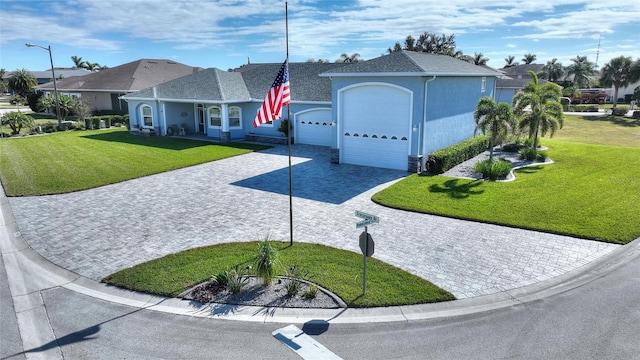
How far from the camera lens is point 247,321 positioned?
8.10 m

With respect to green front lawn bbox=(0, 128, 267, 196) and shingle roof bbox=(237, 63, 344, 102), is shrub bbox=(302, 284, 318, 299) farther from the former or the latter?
shingle roof bbox=(237, 63, 344, 102)

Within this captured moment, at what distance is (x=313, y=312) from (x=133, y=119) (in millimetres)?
30751

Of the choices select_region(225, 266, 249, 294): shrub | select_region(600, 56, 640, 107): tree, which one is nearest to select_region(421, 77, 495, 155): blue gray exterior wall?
select_region(225, 266, 249, 294): shrub

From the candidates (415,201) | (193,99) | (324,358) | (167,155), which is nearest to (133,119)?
(193,99)

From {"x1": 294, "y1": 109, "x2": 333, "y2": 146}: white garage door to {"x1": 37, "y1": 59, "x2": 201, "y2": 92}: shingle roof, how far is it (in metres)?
22.8

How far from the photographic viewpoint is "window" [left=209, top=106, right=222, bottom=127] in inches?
1177

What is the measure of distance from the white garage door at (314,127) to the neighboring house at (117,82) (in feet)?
74.6

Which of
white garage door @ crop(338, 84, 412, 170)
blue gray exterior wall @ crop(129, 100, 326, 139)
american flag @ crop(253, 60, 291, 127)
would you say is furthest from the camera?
blue gray exterior wall @ crop(129, 100, 326, 139)

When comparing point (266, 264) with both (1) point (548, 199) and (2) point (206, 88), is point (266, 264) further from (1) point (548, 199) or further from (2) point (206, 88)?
(2) point (206, 88)

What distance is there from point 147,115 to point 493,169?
26744mm

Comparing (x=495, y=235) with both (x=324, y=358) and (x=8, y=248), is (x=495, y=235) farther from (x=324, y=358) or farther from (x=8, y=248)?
(x=8, y=248)

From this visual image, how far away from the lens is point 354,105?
21.1 m

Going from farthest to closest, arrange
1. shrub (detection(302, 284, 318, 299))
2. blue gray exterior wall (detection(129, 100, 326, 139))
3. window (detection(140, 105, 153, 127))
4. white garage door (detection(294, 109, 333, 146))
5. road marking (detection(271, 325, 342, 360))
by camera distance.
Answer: window (detection(140, 105, 153, 127)) < blue gray exterior wall (detection(129, 100, 326, 139)) < white garage door (detection(294, 109, 333, 146)) < shrub (detection(302, 284, 318, 299)) < road marking (detection(271, 325, 342, 360))

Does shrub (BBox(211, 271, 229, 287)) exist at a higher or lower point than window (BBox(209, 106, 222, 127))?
lower
